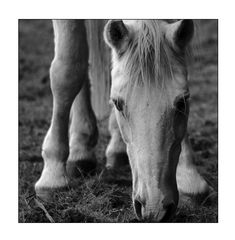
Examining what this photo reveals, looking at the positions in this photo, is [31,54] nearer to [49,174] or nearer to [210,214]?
[49,174]

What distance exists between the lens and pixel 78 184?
3.66m

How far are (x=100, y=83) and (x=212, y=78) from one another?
4188 millimetres

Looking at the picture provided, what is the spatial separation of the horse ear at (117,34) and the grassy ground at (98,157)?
793 millimetres

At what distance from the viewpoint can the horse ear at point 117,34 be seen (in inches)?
106

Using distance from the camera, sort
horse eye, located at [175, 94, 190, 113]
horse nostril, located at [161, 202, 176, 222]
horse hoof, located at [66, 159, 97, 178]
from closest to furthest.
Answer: horse nostril, located at [161, 202, 176, 222]
horse eye, located at [175, 94, 190, 113]
horse hoof, located at [66, 159, 97, 178]

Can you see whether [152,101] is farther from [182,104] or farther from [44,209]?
[44,209]

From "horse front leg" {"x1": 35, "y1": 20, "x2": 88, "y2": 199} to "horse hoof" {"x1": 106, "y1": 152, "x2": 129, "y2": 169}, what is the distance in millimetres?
673

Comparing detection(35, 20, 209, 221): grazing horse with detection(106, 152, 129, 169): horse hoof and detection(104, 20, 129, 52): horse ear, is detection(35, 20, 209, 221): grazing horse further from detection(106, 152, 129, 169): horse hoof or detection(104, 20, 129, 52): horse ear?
detection(106, 152, 129, 169): horse hoof

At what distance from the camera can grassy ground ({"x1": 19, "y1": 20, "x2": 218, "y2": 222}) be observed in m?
3.07

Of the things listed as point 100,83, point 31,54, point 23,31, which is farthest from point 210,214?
point 23,31

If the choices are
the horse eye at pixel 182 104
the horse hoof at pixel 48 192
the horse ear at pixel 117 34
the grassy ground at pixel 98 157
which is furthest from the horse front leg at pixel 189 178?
the horse ear at pixel 117 34

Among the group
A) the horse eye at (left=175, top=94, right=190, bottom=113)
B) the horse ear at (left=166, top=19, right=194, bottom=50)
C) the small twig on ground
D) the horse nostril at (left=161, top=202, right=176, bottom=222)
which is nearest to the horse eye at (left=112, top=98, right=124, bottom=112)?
the horse eye at (left=175, top=94, right=190, bottom=113)

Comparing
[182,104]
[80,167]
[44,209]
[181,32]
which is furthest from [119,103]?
[80,167]
